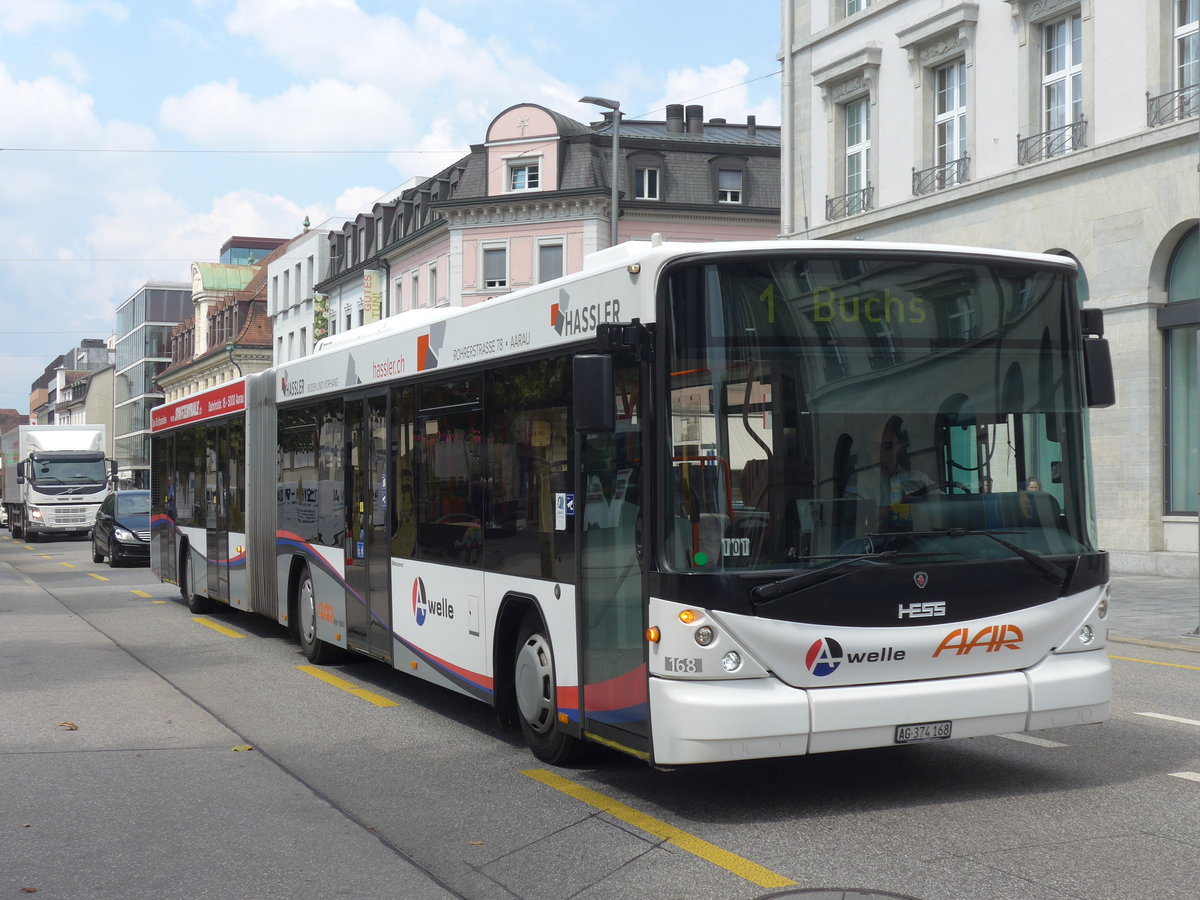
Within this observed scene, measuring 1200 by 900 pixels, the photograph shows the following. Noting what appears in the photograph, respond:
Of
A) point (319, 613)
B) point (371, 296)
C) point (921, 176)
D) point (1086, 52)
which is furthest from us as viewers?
point (371, 296)

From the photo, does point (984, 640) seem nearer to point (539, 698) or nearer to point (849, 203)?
point (539, 698)

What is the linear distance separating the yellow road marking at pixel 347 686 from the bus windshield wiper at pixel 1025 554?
189 inches

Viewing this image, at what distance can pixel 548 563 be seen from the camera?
25.4 feet

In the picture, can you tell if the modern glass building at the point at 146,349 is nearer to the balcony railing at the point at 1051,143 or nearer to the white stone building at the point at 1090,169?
the white stone building at the point at 1090,169

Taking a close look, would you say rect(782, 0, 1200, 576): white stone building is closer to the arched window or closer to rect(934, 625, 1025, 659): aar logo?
the arched window

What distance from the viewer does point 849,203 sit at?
30469mm

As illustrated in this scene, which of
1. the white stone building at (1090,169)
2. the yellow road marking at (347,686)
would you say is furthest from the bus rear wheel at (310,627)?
the white stone building at (1090,169)

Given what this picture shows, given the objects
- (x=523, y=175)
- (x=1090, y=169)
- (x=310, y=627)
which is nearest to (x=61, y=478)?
(x=523, y=175)

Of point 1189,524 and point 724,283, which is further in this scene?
point 1189,524

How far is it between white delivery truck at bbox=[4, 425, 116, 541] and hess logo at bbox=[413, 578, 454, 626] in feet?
125

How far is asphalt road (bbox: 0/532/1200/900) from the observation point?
5.54 metres

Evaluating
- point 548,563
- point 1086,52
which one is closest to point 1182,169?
point 1086,52

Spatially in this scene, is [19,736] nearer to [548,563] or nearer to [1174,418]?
[548,563]

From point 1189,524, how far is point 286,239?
93479 millimetres
